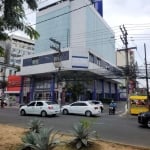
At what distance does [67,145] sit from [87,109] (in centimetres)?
2085

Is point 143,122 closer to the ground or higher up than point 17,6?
closer to the ground

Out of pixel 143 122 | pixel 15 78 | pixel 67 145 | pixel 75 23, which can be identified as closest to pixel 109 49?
pixel 75 23

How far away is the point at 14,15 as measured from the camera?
880cm

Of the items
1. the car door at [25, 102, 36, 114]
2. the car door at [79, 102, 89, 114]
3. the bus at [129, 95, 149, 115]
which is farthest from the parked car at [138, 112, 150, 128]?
the bus at [129, 95, 149, 115]

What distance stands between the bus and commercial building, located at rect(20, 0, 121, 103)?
12371 mm

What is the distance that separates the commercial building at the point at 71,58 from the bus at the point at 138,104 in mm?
12371

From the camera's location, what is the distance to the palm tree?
28.4 feet

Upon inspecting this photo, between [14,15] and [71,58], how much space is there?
153 feet

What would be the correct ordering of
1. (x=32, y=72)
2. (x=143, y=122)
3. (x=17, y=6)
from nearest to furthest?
(x=17, y=6)
(x=143, y=122)
(x=32, y=72)

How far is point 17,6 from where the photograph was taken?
28.7ft

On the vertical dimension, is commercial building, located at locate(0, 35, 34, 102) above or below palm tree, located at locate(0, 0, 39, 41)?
above

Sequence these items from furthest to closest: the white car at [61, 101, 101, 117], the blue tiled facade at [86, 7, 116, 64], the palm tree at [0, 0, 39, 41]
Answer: the blue tiled facade at [86, 7, 116, 64], the white car at [61, 101, 101, 117], the palm tree at [0, 0, 39, 41]

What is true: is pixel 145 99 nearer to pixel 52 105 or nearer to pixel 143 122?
pixel 52 105

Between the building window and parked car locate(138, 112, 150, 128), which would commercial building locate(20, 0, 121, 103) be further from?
parked car locate(138, 112, 150, 128)
